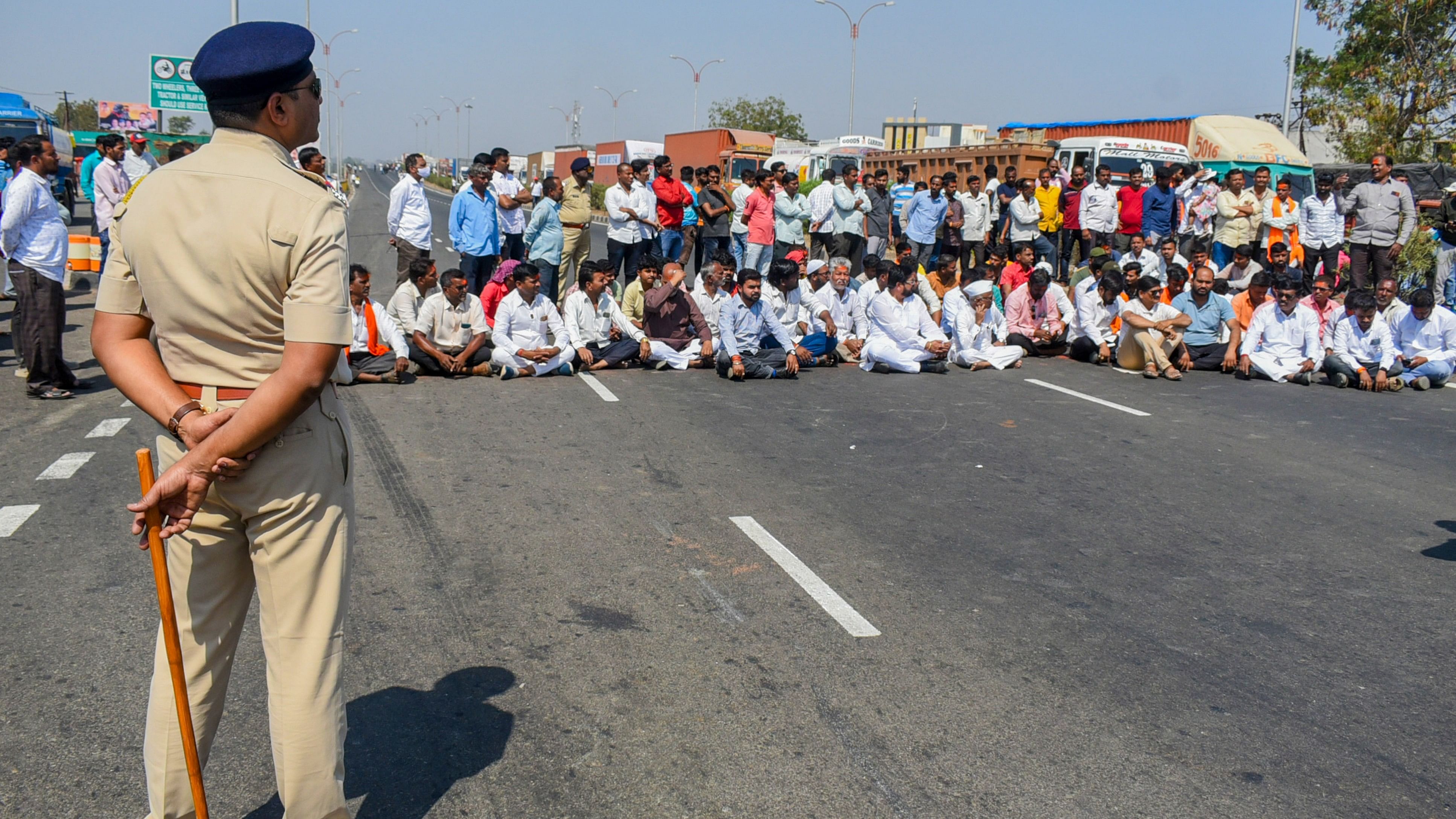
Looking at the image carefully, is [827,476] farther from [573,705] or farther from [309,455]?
[309,455]

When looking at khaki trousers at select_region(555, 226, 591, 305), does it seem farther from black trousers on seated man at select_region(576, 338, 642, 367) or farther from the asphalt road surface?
the asphalt road surface

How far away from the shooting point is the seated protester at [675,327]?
11.7 m

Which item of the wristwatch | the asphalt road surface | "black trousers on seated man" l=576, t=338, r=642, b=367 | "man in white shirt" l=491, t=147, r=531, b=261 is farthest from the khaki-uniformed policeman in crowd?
"man in white shirt" l=491, t=147, r=531, b=261

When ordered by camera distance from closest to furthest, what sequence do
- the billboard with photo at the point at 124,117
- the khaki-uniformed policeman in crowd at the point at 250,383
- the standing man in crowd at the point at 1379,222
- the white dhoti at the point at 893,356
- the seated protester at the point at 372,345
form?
1. the khaki-uniformed policeman in crowd at the point at 250,383
2. the seated protester at the point at 372,345
3. the white dhoti at the point at 893,356
4. the standing man in crowd at the point at 1379,222
5. the billboard with photo at the point at 124,117

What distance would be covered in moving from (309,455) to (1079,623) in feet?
11.1

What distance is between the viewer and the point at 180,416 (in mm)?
2471

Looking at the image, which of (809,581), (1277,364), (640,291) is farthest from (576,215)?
(809,581)

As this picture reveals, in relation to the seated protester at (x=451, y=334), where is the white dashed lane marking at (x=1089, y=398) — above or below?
below

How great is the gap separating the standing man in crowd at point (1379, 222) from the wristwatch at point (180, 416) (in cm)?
1543

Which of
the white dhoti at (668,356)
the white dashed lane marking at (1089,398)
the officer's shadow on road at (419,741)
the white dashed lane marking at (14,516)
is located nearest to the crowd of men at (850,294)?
the white dhoti at (668,356)

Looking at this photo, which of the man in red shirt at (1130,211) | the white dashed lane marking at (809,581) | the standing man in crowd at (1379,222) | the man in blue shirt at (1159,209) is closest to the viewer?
the white dashed lane marking at (809,581)

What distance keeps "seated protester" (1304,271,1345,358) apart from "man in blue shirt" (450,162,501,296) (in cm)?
891

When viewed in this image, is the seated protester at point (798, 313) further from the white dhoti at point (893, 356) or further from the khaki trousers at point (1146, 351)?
the khaki trousers at point (1146, 351)

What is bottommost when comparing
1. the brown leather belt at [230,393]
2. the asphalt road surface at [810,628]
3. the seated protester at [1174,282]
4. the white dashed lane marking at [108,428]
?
the asphalt road surface at [810,628]
